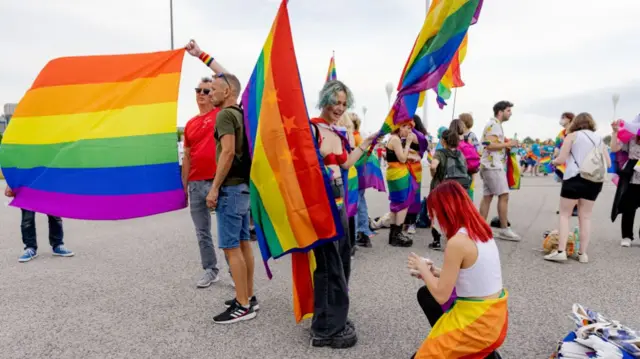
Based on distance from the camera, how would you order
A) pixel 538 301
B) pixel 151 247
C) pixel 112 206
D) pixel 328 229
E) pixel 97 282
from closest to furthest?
pixel 328 229 → pixel 538 301 → pixel 112 206 → pixel 97 282 → pixel 151 247

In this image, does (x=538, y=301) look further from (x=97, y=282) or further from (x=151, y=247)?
(x=151, y=247)

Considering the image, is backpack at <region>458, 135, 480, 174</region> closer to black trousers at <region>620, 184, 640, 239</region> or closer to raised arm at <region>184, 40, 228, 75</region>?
black trousers at <region>620, 184, 640, 239</region>

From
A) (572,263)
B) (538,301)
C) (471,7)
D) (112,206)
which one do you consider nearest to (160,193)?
(112,206)

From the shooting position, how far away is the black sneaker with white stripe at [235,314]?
3.34 metres

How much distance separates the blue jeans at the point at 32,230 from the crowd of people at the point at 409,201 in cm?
1

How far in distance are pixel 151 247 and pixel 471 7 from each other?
15.2 ft

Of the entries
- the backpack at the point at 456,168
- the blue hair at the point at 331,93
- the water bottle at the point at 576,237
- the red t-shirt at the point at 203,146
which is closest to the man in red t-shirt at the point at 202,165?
the red t-shirt at the point at 203,146

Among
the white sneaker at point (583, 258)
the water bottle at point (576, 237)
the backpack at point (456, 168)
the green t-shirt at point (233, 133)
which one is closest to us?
the green t-shirt at point (233, 133)

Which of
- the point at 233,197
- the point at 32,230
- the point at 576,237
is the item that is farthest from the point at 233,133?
the point at 576,237

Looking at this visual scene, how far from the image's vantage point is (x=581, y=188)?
4.74 meters

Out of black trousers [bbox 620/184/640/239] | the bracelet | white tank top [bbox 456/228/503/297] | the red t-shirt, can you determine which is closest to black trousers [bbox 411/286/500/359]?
white tank top [bbox 456/228/503/297]

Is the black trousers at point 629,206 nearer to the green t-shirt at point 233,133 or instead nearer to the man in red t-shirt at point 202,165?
the green t-shirt at point 233,133

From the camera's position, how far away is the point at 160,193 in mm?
3963

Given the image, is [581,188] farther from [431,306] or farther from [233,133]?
[233,133]
